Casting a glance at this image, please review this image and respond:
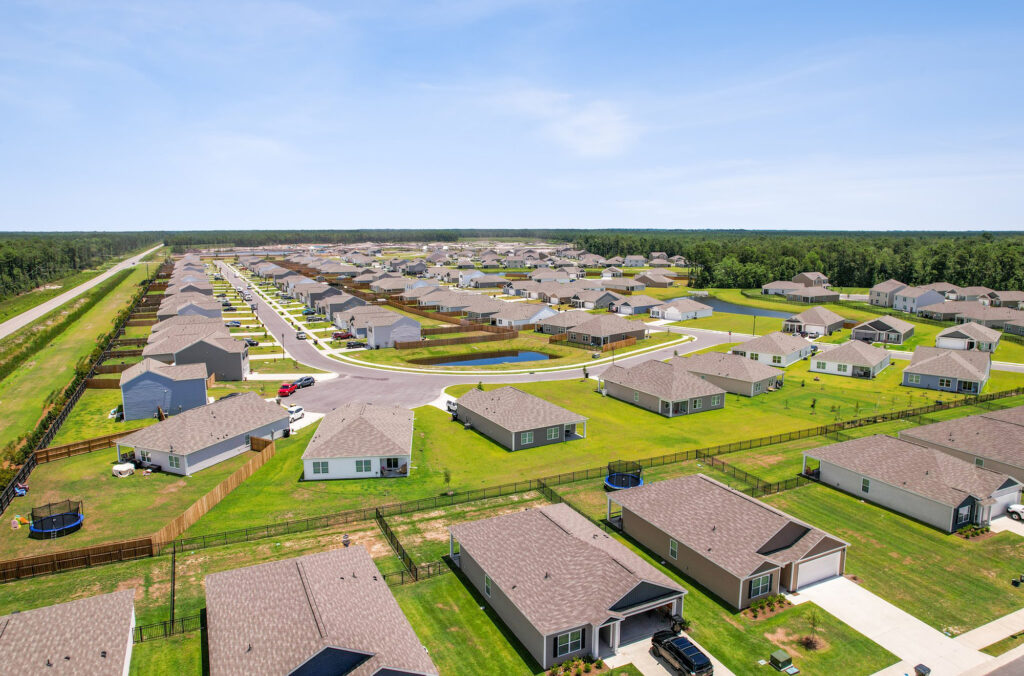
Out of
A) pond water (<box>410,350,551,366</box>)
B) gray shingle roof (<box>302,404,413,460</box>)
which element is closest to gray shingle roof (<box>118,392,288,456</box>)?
gray shingle roof (<box>302,404,413,460</box>)

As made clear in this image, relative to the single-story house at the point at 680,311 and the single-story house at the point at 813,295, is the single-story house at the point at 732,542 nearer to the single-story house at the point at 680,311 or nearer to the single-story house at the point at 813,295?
the single-story house at the point at 680,311

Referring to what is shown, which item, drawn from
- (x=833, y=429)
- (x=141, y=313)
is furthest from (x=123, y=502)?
(x=141, y=313)

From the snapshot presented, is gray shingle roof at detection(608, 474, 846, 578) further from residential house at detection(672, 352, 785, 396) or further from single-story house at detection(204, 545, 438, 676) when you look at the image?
residential house at detection(672, 352, 785, 396)

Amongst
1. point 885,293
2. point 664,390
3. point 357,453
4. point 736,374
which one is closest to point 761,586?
point 357,453

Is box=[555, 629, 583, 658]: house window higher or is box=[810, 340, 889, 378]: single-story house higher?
box=[810, 340, 889, 378]: single-story house

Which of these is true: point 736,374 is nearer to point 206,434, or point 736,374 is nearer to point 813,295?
point 206,434

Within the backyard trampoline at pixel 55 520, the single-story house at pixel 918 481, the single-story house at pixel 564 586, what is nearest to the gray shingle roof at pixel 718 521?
the single-story house at pixel 564 586
